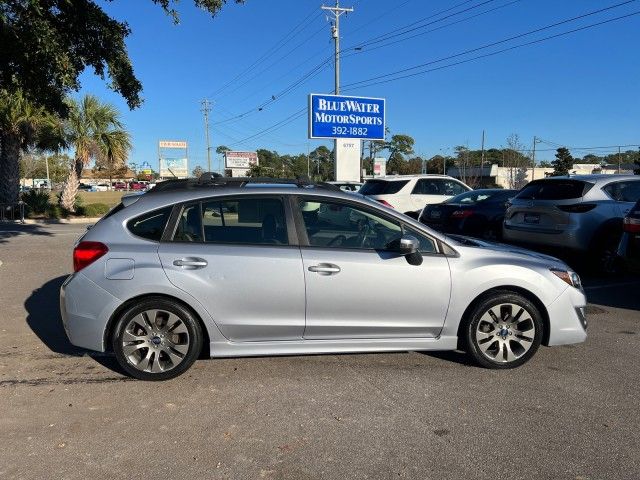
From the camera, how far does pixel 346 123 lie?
2250cm

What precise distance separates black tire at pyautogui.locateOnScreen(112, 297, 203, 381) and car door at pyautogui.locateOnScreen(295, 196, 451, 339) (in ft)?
3.19

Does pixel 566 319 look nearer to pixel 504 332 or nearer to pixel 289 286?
pixel 504 332

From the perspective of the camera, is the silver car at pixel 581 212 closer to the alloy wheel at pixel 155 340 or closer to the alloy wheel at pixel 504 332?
the alloy wheel at pixel 504 332

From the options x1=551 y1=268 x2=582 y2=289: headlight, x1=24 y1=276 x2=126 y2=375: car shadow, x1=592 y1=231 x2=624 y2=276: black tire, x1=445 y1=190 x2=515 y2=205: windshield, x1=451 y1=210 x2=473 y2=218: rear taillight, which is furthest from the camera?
x1=445 y1=190 x2=515 y2=205: windshield

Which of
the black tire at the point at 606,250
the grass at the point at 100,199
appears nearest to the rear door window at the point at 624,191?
the black tire at the point at 606,250

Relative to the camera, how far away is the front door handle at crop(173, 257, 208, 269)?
170 inches

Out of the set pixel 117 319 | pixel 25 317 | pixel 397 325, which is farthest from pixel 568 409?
pixel 25 317

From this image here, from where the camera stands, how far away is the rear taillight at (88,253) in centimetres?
436

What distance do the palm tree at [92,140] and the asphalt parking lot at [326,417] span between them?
2048cm

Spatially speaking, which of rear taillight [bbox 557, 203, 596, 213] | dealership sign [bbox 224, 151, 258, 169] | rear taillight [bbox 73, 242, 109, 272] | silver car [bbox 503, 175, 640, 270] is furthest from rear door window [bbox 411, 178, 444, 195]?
dealership sign [bbox 224, 151, 258, 169]

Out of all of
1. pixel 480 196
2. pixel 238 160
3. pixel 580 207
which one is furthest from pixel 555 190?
pixel 238 160

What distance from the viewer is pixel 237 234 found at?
4.54 metres

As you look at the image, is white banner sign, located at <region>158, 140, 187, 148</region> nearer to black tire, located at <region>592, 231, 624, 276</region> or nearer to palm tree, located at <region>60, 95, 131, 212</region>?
palm tree, located at <region>60, 95, 131, 212</region>

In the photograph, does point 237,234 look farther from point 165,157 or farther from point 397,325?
point 165,157
